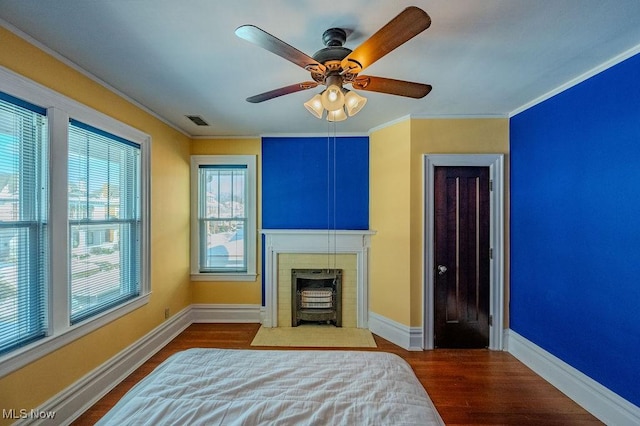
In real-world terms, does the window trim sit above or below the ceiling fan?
below

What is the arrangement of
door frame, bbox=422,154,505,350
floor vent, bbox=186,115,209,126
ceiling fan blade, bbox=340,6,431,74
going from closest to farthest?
ceiling fan blade, bbox=340,6,431,74
door frame, bbox=422,154,505,350
floor vent, bbox=186,115,209,126

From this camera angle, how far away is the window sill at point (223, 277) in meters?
3.73

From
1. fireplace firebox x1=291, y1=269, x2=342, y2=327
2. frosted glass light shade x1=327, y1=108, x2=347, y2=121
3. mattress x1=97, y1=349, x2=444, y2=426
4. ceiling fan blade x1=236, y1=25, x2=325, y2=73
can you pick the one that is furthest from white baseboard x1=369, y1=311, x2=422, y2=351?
ceiling fan blade x1=236, y1=25, x2=325, y2=73

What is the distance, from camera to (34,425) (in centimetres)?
167

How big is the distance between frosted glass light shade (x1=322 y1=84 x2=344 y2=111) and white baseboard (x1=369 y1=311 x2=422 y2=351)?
2593 mm

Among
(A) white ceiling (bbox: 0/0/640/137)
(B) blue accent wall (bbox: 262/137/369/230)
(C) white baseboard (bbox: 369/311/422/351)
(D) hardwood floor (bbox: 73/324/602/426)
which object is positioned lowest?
(D) hardwood floor (bbox: 73/324/602/426)

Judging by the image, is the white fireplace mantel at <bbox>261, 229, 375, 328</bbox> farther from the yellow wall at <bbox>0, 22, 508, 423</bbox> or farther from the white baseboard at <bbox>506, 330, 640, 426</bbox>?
the white baseboard at <bbox>506, 330, 640, 426</bbox>

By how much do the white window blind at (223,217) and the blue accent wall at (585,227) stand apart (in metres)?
3.37

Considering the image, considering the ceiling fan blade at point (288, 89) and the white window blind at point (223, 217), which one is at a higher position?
the ceiling fan blade at point (288, 89)

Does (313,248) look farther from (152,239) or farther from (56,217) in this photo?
(56,217)

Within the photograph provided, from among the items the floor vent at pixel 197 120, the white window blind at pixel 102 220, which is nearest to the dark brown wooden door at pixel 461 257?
the floor vent at pixel 197 120

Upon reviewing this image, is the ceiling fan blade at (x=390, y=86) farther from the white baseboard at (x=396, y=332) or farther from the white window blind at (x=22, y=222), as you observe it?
the white baseboard at (x=396, y=332)

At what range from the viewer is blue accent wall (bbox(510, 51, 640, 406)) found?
183 centimetres

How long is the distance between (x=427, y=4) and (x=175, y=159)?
10.4ft
